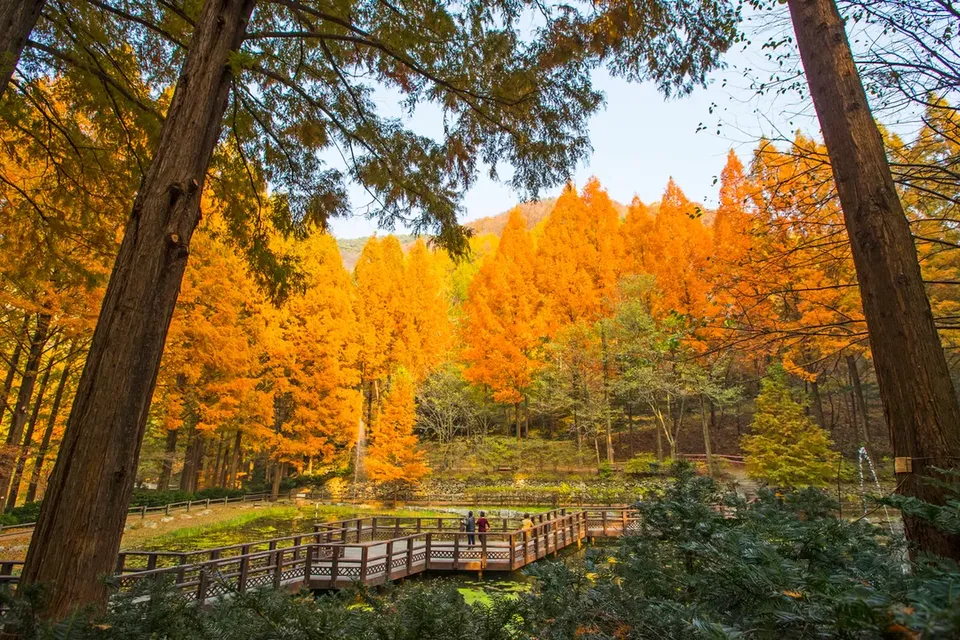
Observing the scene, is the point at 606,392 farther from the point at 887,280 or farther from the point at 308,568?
the point at 887,280

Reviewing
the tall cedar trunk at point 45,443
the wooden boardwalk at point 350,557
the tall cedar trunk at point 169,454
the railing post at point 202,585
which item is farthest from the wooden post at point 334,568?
the tall cedar trunk at point 169,454

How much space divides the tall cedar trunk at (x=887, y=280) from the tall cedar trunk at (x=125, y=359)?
424 cm

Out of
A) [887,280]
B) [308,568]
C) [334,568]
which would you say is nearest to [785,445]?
[334,568]

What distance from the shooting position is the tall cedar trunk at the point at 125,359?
8.91 ft

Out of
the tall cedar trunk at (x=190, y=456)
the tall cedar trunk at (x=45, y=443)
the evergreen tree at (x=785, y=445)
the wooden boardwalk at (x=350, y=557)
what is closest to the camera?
the wooden boardwalk at (x=350, y=557)

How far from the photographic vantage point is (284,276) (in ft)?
20.6

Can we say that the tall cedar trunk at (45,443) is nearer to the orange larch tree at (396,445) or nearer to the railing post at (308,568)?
the railing post at (308,568)

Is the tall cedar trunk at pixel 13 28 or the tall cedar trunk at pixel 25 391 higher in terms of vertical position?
the tall cedar trunk at pixel 13 28

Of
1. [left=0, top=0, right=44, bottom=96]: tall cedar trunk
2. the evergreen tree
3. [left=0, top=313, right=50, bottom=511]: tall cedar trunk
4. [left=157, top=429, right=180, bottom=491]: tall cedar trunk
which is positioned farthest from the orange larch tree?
[left=0, top=0, right=44, bottom=96]: tall cedar trunk

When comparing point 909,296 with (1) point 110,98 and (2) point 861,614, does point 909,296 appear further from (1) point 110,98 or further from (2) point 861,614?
(1) point 110,98

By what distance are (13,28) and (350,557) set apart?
1093cm

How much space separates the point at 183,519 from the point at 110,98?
48.8 ft

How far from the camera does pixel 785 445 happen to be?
55.1ft

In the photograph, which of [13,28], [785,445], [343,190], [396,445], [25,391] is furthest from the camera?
Result: [396,445]
